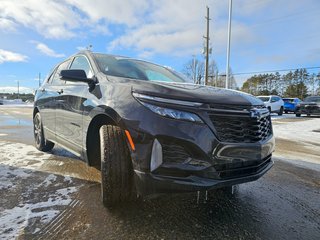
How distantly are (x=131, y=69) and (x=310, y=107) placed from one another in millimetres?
19697

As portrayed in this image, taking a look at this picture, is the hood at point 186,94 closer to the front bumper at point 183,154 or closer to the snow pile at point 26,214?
the front bumper at point 183,154

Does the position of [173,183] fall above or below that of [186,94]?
below

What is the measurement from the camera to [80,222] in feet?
7.90

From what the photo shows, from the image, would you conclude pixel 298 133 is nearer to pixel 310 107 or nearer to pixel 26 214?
pixel 26 214

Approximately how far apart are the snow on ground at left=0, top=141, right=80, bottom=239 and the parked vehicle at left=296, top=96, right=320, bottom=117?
19.7m

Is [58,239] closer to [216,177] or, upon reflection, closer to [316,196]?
[216,177]

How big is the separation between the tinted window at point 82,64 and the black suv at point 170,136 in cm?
33

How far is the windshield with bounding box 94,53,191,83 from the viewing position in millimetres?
3270

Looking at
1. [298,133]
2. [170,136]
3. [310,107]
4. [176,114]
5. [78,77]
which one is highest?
[78,77]

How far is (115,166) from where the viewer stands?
2.45 metres

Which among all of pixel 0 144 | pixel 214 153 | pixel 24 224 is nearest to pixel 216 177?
pixel 214 153

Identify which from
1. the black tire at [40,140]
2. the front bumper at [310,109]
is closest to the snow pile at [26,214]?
the black tire at [40,140]

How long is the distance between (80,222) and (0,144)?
434cm

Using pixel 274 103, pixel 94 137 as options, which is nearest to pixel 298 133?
pixel 94 137
